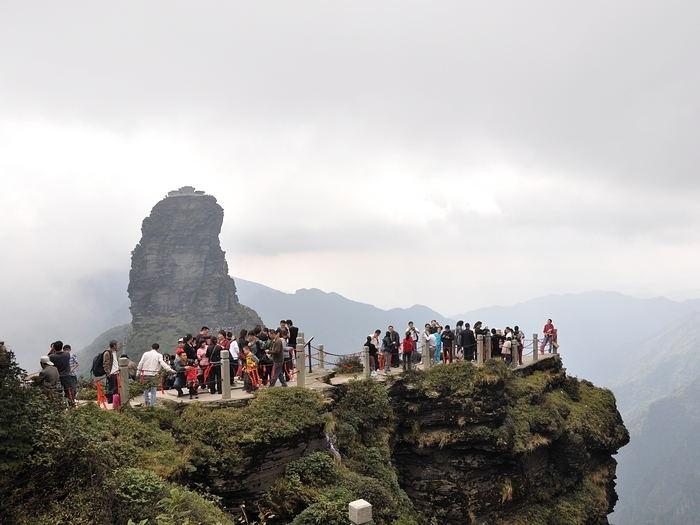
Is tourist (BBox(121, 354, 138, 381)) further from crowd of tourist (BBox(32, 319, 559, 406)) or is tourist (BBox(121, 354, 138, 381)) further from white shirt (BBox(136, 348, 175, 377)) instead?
white shirt (BBox(136, 348, 175, 377))

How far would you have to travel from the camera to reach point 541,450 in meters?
20.4

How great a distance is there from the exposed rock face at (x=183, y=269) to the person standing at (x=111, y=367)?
12438 centimetres

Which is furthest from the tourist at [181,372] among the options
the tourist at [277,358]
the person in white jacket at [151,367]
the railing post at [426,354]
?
→ the railing post at [426,354]

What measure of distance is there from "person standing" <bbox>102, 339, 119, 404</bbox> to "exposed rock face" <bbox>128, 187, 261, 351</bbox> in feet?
408

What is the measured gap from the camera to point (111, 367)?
518 inches

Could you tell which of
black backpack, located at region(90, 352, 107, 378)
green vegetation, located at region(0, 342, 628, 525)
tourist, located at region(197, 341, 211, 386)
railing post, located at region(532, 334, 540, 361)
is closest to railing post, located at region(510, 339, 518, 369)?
green vegetation, located at region(0, 342, 628, 525)

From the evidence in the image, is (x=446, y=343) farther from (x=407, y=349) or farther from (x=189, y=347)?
(x=189, y=347)

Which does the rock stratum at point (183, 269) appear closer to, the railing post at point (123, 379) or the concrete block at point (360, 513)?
the railing post at point (123, 379)

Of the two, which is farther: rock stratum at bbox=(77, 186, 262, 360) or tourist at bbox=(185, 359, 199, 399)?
rock stratum at bbox=(77, 186, 262, 360)

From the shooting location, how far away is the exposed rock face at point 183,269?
137000mm

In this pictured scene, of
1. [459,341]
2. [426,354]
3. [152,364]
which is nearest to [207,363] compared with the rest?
[152,364]

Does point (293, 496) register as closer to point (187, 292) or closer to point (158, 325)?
point (158, 325)

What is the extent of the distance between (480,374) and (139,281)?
437ft

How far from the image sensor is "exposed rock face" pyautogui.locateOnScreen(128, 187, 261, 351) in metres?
137
